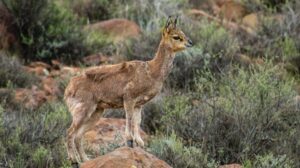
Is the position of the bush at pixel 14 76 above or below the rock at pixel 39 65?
above

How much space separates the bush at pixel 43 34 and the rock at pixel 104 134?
6847 mm

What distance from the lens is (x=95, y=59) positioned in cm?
1958

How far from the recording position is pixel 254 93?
44.0ft

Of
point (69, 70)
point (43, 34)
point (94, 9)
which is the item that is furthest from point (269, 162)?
point (94, 9)

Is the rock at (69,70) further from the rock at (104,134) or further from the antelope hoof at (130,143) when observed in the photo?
the antelope hoof at (130,143)

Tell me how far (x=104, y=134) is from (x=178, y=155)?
1594 mm

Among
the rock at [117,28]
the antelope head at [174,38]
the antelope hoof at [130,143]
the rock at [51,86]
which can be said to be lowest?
the rock at [51,86]

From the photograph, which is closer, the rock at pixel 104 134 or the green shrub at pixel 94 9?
the rock at pixel 104 134

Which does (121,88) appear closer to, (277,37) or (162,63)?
(162,63)

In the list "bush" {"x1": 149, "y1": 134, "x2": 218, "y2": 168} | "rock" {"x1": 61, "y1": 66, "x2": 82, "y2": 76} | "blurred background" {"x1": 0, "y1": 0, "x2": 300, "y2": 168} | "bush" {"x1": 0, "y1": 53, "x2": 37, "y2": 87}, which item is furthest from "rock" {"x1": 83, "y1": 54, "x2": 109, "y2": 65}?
"bush" {"x1": 149, "y1": 134, "x2": 218, "y2": 168}

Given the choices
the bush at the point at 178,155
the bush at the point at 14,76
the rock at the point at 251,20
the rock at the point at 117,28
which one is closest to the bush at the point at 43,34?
the rock at the point at 117,28

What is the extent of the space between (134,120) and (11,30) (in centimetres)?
1020

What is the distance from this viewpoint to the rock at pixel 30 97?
1592 centimetres

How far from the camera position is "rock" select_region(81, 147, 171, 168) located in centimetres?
937
